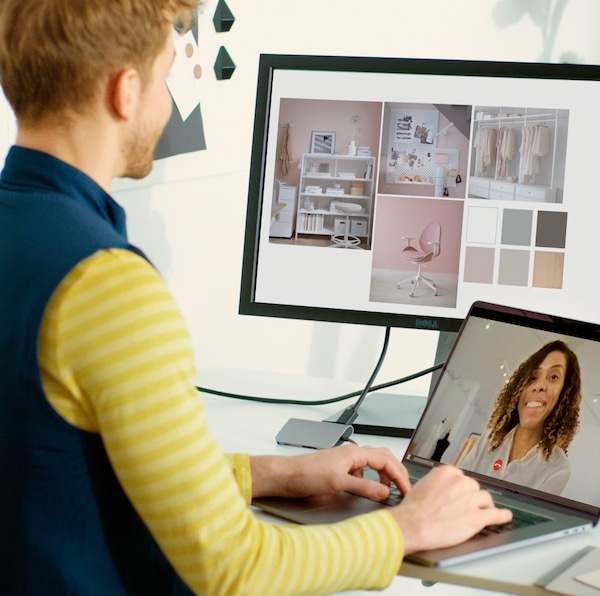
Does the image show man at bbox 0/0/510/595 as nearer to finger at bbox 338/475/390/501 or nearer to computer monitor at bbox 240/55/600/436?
finger at bbox 338/475/390/501

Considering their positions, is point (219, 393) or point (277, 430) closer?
point (277, 430)

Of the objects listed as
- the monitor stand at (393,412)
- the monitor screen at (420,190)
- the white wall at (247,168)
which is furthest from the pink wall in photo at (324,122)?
the white wall at (247,168)

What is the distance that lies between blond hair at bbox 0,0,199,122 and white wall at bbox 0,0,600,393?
2.24m

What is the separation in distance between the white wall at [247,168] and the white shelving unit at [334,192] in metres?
1.73

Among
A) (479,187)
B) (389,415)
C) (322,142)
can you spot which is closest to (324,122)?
(322,142)

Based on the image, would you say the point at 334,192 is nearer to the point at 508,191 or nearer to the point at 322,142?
the point at 322,142

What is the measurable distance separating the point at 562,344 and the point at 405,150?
16.0 inches

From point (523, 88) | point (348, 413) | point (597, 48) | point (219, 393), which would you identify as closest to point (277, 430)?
point (348, 413)

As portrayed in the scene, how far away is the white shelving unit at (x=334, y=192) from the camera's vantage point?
47.5 inches

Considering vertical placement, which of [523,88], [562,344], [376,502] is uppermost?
[523,88]

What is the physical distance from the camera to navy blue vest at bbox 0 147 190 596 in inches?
23.2

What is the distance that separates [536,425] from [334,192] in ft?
1.55

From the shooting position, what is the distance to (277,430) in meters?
1.19

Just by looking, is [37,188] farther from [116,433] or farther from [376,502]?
[376,502]
